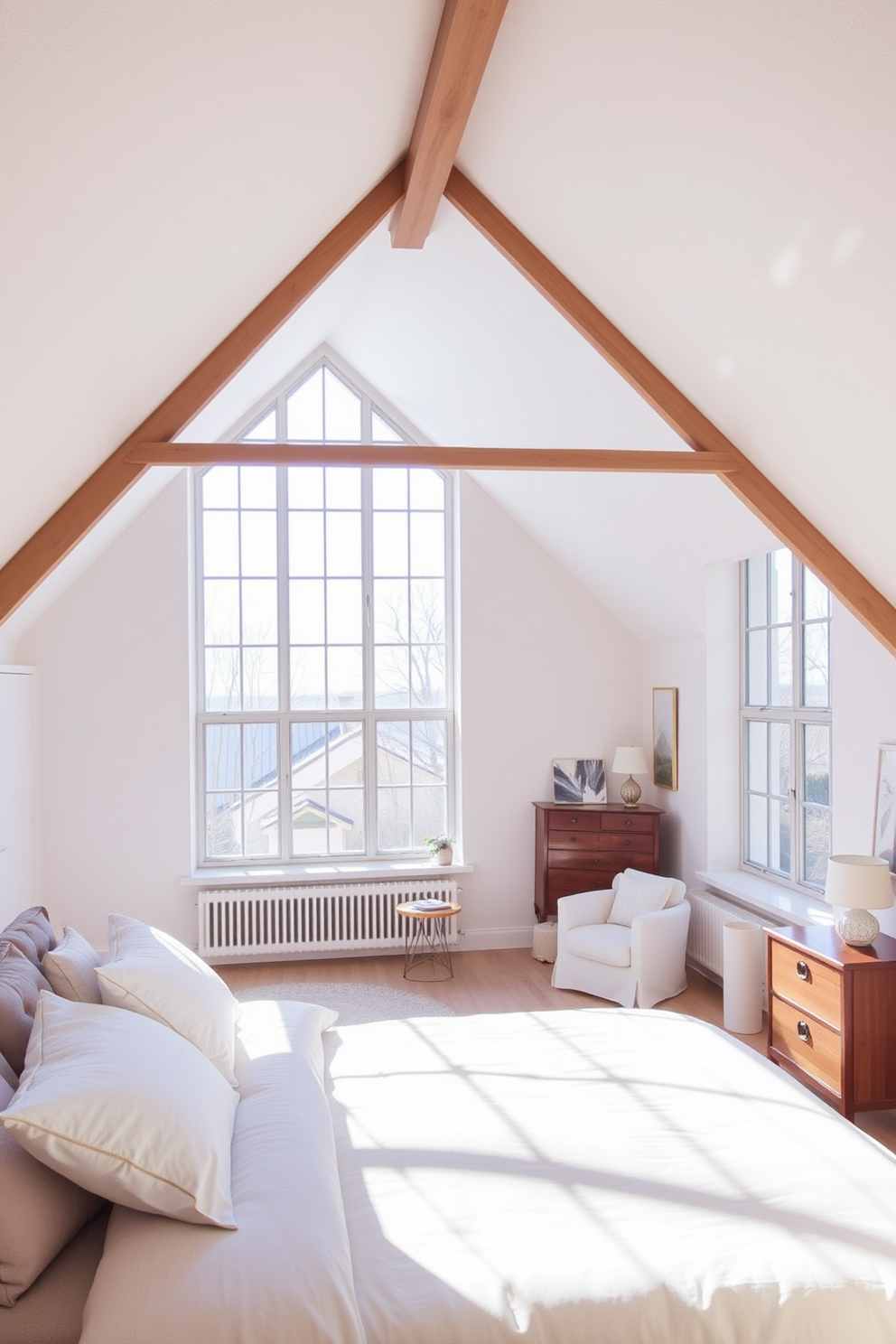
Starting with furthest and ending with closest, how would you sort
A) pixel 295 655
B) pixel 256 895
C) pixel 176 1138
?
pixel 295 655 → pixel 256 895 → pixel 176 1138

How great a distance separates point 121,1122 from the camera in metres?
1.91

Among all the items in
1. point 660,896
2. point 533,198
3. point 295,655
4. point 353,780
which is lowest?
point 660,896

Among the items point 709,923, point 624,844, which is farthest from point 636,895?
point 624,844

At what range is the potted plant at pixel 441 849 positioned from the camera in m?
6.42

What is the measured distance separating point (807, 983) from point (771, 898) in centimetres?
112

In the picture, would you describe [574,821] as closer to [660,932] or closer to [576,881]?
[576,881]

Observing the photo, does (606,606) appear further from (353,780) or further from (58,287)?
(58,287)

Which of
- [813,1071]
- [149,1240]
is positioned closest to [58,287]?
[149,1240]

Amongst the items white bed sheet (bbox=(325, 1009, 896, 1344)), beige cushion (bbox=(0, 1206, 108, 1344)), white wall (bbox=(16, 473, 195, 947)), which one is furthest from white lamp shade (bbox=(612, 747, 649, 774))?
beige cushion (bbox=(0, 1206, 108, 1344))

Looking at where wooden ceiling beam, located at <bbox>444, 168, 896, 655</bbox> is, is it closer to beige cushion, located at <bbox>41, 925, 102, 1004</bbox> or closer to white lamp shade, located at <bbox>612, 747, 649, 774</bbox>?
white lamp shade, located at <bbox>612, 747, 649, 774</bbox>

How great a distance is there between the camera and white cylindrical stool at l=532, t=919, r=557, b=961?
6.18 metres

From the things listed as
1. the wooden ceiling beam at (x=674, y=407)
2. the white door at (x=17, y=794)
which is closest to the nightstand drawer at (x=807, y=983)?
the wooden ceiling beam at (x=674, y=407)

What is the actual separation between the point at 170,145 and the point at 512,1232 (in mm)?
2753

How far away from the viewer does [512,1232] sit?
200cm
